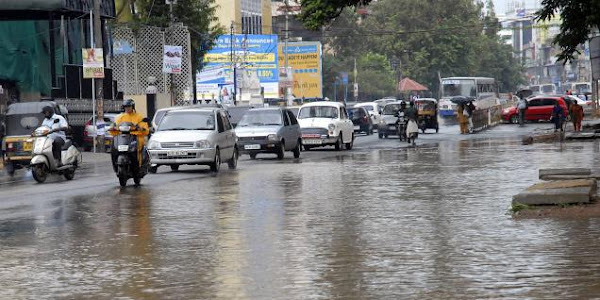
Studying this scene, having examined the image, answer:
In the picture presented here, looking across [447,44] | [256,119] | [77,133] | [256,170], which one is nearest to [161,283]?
[256,170]

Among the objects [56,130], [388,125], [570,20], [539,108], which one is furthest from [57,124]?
[539,108]

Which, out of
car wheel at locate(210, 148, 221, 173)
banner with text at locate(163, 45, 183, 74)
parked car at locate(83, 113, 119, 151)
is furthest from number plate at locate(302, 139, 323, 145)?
banner with text at locate(163, 45, 183, 74)

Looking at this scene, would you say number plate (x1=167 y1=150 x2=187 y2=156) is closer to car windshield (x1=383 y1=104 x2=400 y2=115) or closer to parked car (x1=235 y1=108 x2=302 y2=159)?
parked car (x1=235 y1=108 x2=302 y2=159)

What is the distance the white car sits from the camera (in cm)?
4141

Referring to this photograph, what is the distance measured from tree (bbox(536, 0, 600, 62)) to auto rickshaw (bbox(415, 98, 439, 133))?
30606 millimetres

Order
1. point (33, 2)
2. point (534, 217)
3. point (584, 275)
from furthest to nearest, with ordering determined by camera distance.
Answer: point (33, 2), point (534, 217), point (584, 275)

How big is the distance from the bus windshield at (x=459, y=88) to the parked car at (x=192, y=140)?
6185cm

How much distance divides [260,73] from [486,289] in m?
95.4

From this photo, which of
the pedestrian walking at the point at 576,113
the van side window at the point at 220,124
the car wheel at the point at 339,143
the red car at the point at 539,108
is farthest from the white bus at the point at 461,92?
the van side window at the point at 220,124

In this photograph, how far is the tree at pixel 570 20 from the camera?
95.2ft

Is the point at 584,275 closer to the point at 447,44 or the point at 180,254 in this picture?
the point at 180,254

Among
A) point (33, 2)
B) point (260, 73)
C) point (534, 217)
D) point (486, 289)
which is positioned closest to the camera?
point (486, 289)

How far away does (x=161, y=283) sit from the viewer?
Answer: 1041cm

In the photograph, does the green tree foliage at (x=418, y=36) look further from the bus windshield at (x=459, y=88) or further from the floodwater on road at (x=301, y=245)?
the floodwater on road at (x=301, y=245)
